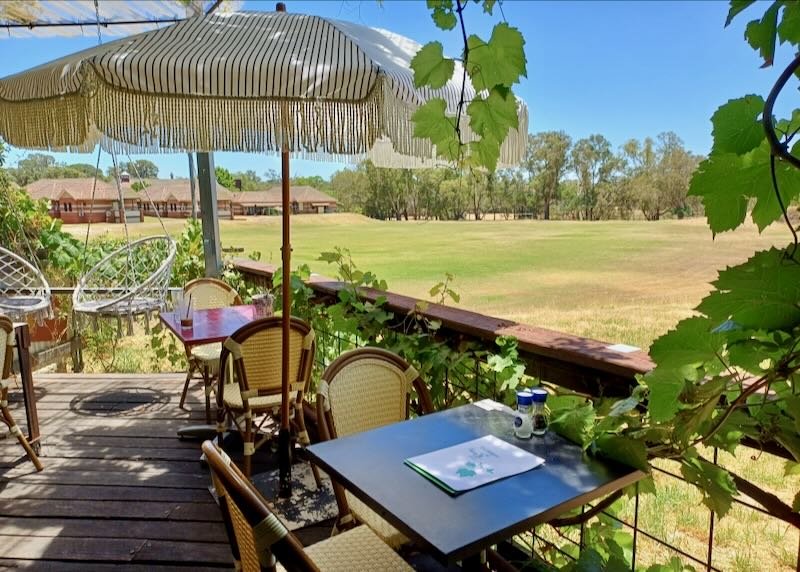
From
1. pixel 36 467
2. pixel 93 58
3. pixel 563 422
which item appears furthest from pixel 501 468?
pixel 36 467

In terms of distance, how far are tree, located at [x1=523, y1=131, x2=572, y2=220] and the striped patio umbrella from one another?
755 cm

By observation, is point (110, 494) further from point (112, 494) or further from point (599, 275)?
point (599, 275)

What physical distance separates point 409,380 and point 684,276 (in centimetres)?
758

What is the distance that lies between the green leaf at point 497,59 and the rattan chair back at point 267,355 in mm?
1927

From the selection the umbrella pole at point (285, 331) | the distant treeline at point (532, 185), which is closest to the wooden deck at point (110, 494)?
the umbrella pole at point (285, 331)

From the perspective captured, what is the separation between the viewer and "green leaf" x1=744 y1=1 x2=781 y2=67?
2.23ft

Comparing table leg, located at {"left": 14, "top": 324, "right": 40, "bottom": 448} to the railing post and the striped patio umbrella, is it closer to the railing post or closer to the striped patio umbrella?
the striped patio umbrella

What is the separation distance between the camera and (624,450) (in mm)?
1411

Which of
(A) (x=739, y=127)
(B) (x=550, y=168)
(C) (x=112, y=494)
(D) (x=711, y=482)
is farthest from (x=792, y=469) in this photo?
(B) (x=550, y=168)

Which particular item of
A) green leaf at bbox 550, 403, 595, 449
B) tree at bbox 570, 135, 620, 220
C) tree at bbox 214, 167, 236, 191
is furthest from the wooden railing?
tree at bbox 570, 135, 620, 220

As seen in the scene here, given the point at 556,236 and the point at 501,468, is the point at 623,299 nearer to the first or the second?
the point at 556,236

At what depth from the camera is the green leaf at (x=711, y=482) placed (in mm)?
1215

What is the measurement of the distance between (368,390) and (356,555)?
71cm

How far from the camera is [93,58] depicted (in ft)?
5.81
